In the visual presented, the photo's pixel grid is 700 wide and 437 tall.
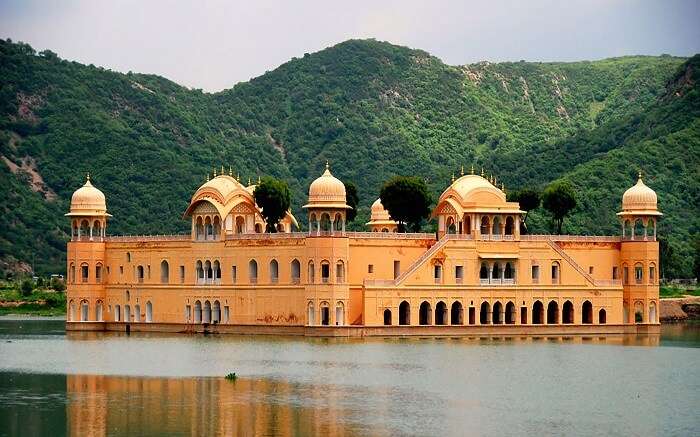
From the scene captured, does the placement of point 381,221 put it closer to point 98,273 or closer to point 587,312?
point 98,273

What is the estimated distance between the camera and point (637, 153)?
3856 inches

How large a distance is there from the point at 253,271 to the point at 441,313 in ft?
25.5

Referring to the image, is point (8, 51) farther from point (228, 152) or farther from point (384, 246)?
point (384, 246)

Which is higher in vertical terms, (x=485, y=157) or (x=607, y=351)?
(x=485, y=157)

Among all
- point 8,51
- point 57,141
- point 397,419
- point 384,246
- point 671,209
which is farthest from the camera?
point 8,51

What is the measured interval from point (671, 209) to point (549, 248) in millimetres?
27672

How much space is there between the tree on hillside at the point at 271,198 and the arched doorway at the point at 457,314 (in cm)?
916

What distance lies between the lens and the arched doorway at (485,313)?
70.2 m

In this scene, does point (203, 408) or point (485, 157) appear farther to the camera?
point (485, 157)

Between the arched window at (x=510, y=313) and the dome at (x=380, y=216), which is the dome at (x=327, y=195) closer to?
the arched window at (x=510, y=313)

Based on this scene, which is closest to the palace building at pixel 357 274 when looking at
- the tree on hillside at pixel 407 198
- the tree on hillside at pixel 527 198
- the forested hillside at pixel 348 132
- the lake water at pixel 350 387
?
the lake water at pixel 350 387

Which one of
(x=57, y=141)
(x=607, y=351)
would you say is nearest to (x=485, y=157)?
(x=57, y=141)

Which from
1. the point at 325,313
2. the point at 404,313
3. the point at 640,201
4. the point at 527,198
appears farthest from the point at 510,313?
the point at 527,198

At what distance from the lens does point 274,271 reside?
230 ft
